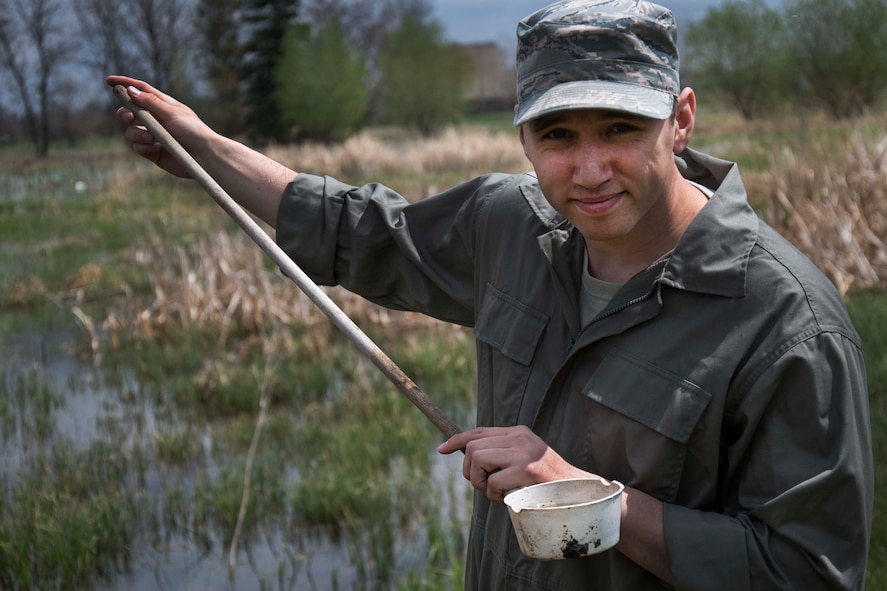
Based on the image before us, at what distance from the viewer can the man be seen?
1851 mm

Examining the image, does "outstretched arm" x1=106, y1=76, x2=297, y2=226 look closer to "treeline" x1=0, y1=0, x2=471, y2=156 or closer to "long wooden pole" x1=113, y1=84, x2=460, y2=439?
"long wooden pole" x1=113, y1=84, x2=460, y2=439

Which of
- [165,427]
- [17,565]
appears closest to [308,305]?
[165,427]

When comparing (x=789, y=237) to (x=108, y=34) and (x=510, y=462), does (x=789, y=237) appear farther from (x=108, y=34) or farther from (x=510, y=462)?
(x=108, y=34)

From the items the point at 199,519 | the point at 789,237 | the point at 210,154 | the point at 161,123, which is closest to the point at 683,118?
the point at 210,154

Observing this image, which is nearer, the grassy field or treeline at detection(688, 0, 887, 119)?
the grassy field

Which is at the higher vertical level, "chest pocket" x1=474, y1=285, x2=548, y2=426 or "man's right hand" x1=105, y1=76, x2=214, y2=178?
"man's right hand" x1=105, y1=76, x2=214, y2=178

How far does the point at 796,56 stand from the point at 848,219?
2188 centimetres

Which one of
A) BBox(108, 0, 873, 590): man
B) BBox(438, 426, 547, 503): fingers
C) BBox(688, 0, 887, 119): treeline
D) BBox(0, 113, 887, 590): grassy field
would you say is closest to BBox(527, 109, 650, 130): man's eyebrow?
BBox(108, 0, 873, 590): man

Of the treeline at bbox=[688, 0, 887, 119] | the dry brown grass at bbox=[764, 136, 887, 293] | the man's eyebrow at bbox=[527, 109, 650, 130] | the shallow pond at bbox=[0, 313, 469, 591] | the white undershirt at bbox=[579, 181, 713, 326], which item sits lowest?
the shallow pond at bbox=[0, 313, 469, 591]

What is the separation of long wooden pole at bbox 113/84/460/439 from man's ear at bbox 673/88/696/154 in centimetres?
72

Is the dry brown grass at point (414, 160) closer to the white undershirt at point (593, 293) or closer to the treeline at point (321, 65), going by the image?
the treeline at point (321, 65)

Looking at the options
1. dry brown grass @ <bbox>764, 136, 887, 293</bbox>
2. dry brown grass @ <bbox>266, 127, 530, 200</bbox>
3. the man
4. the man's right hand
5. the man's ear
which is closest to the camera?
the man

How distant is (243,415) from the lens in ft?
23.0

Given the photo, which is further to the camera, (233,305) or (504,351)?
(233,305)
